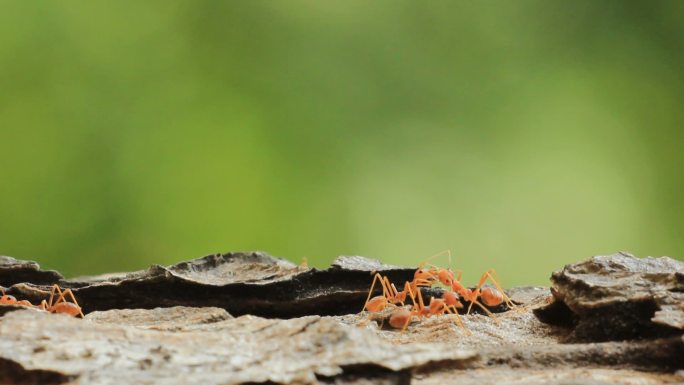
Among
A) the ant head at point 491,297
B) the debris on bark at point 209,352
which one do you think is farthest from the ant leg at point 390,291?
the debris on bark at point 209,352

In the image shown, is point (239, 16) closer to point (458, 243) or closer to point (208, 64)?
point (208, 64)

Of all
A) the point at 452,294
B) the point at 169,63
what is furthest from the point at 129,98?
the point at 452,294

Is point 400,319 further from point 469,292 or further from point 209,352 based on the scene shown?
point 209,352

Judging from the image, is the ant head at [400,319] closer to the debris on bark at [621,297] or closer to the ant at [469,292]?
the ant at [469,292]

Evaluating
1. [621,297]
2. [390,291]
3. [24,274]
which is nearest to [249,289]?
[390,291]

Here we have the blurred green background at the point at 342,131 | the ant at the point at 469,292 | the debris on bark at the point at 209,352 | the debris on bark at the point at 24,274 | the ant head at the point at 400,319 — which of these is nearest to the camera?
the debris on bark at the point at 209,352

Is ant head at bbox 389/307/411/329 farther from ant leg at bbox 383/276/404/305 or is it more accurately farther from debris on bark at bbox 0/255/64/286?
debris on bark at bbox 0/255/64/286
